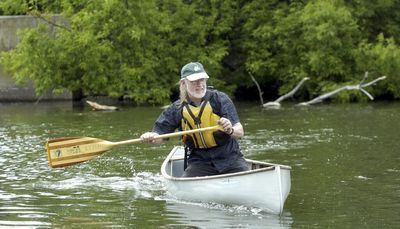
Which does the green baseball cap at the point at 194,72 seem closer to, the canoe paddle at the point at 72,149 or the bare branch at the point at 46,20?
the canoe paddle at the point at 72,149

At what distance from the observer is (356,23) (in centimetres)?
2684

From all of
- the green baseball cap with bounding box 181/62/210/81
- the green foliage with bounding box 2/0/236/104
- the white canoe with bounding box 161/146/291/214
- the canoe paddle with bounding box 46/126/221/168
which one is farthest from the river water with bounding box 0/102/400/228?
the green foliage with bounding box 2/0/236/104

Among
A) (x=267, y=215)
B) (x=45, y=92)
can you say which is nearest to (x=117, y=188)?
(x=267, y=215)

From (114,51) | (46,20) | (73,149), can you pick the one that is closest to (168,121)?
(73,149)

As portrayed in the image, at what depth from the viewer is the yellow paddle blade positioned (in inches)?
414

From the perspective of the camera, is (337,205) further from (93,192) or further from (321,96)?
(321,96)

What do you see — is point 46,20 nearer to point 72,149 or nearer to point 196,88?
point 72,149

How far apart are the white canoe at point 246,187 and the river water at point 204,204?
4.7 inches

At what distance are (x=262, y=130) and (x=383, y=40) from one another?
9.48m

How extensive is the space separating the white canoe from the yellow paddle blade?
128cm

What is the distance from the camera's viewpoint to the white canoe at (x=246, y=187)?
8.91 metres

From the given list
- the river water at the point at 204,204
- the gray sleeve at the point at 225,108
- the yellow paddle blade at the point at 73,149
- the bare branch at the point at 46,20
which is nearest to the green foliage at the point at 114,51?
the bare branch at the point at 46,20

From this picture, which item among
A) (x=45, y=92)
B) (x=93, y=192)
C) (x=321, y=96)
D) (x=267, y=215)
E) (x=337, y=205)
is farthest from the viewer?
(x=45, y=92)

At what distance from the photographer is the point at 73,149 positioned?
10578 millimetres
